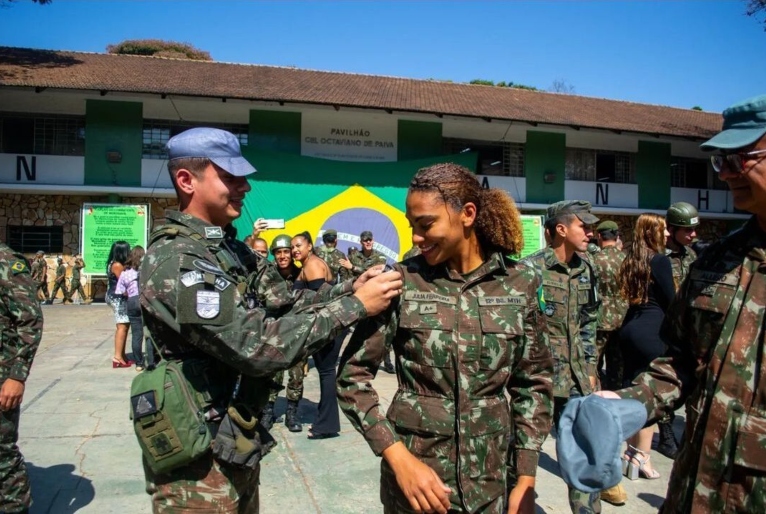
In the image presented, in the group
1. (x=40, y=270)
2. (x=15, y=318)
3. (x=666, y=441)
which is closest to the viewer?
(x=15, y=318)

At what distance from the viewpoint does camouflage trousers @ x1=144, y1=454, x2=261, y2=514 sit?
203 cm

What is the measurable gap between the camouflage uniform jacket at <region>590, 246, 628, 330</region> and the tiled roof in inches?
509

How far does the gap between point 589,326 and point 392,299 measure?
107 inches

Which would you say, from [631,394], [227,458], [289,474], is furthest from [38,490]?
[631,394]

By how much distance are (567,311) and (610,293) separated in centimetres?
113

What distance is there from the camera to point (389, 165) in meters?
16.6

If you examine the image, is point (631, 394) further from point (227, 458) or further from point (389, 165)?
point (389, 165)

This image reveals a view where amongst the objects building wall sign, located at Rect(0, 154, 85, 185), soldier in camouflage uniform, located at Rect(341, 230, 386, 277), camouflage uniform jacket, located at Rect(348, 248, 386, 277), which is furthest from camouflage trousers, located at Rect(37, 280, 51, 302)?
soldier in camouflage uniform, located at Rect(341, 230, 386, 277)

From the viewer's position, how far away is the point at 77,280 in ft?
52.1

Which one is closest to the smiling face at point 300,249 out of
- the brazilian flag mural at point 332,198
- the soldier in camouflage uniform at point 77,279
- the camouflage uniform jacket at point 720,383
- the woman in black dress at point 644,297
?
the woman in black dress at point 644,297

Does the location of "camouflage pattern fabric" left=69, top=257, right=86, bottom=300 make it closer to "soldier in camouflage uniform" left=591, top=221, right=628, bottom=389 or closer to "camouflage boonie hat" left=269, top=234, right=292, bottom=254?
"camouflage boonie hat" left=269, top=234, right=292, bottom=254

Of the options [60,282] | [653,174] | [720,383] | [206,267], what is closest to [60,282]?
[60,282]

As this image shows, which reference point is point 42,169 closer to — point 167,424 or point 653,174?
point 167,424

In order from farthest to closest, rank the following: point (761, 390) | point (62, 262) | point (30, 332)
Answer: point (62, 262) < point (30, 332) < point (761, 390)
